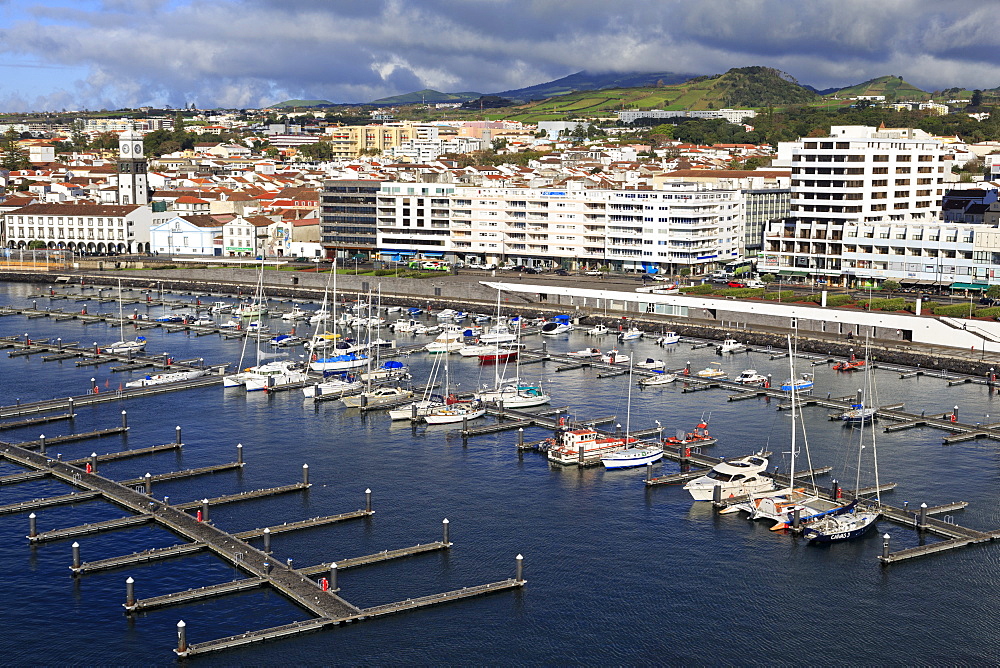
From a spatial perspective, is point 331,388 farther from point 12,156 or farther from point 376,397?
point 12,156

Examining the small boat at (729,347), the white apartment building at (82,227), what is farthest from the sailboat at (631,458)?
the white apartment building at (82,227)

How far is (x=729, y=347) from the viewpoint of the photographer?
59969mm

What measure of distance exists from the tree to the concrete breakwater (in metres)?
75.3

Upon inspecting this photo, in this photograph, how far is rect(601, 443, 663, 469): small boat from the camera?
39.2 meters

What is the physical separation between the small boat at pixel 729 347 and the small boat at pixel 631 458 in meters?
21.2

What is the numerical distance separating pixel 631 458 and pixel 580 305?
33947mm

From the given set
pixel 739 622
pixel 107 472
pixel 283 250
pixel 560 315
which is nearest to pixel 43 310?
pixel 283 250

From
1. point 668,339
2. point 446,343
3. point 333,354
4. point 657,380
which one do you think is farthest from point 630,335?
point 333,354

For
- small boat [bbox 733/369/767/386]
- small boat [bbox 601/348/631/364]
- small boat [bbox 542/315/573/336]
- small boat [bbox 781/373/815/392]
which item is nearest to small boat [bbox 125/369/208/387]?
small boat [bbox 601/348/631/364]

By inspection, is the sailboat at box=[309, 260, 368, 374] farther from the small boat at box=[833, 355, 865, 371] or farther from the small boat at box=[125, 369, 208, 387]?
the small boat at box=[833, 355, 865, 371]

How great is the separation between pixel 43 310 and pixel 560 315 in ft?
107

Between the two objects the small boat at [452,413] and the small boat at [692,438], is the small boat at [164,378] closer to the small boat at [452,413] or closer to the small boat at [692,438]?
the small boat at [452,413]

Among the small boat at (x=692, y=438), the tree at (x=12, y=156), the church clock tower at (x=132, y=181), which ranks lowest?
the small boat at (x=692, y=438)

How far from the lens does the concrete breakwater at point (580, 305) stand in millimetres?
57094
